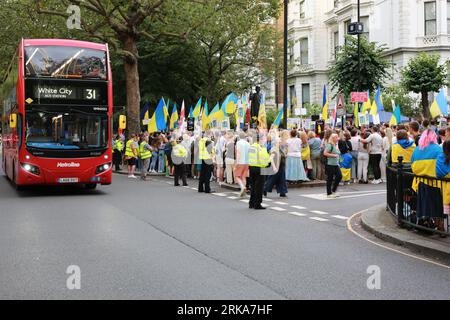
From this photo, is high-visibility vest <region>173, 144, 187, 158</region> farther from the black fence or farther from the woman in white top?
the black fence

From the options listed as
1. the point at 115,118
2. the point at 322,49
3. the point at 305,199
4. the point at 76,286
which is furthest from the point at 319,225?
the point at 322,49

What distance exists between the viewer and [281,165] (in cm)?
1680

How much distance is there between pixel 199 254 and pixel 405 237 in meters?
3.15

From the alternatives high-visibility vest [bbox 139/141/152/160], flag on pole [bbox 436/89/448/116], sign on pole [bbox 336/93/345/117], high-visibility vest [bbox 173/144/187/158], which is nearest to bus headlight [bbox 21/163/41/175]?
high-visibility vest [bbox 173/144/187/158]

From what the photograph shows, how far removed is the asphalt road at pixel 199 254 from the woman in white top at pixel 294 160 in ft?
12.9

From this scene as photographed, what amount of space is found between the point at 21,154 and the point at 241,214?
686cm

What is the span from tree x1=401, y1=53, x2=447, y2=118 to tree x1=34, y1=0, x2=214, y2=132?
13171 millimetres

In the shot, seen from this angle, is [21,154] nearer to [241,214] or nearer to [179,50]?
[241,214]

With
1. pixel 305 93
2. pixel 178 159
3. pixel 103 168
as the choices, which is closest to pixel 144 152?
pixel 178 159

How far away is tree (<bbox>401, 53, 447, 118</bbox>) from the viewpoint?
37.1 metres

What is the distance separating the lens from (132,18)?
31375 mm

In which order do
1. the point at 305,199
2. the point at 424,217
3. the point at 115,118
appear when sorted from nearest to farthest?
1. the point at 424,217
2. the point at 305,199
3. the point at 115,118

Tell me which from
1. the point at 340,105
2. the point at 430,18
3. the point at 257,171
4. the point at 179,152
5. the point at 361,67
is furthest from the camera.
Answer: the point at 430,18

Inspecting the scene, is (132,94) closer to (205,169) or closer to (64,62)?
(205,169)
